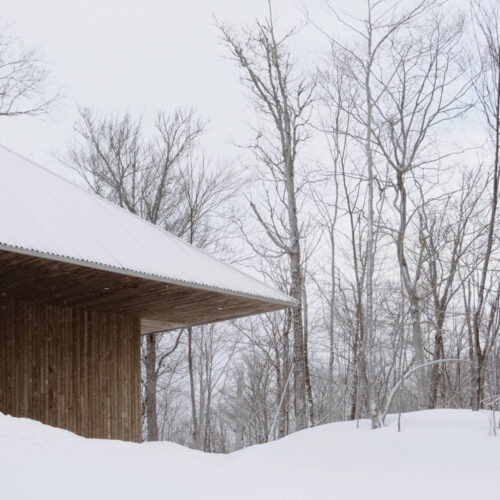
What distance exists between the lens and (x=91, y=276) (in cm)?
756

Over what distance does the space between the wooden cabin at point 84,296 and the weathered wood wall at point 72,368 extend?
0.02 meters

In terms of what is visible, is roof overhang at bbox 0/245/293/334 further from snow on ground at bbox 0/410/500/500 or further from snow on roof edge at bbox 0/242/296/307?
snow on ground at bbox 0/410/500/500

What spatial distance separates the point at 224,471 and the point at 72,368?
487 centimetres

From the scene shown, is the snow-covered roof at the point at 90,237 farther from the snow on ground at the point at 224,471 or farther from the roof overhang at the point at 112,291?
the snow on ground at the point at 224,471

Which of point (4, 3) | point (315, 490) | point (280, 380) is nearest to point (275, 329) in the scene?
point (280, 380)

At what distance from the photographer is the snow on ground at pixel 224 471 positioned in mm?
4438

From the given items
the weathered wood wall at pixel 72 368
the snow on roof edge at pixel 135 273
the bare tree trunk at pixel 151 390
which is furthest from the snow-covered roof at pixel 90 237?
the bare tree trunk at pixel 151 390

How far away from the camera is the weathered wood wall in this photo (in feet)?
28.9

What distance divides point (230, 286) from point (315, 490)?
4.07 m

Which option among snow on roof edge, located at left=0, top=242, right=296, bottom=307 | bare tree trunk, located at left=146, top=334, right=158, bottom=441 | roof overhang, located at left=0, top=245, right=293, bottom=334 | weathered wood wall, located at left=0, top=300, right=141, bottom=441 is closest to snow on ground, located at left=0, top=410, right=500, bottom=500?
snow on roof edge, located at left=0, top=242, right=296, bottom=307

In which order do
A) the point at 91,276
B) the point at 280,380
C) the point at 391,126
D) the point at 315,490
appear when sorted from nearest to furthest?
the point at 315,490 < the point at 91,276 < the point at 391,126 < the point at 280,380

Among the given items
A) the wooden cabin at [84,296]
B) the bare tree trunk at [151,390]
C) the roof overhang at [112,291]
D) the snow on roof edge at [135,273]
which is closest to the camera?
the snow on roof edge at [135,273]

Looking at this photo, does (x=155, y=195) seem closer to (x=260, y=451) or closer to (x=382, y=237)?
(x=382, y=237)

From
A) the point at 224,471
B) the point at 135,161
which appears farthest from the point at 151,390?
the point at 224,471
